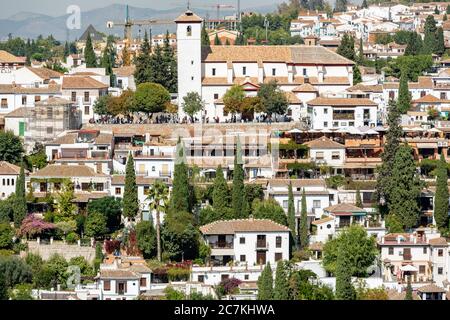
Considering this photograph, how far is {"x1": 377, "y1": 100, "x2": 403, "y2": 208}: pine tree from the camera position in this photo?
56.1 feet

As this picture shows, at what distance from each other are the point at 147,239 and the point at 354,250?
2.72 metres

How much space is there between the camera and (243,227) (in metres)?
15.9

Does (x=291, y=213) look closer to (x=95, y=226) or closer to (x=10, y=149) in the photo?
(x=95, y=226)

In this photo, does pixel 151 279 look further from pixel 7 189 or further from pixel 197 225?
pixel 7 189

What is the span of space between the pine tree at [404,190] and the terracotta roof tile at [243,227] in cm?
179

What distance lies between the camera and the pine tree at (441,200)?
55.4ft

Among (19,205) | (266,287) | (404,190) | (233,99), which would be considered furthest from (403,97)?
(266,287)

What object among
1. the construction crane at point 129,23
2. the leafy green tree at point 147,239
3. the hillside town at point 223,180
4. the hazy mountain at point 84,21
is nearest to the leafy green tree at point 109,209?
the hillside town at point 223,180

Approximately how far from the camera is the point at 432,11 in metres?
50.0

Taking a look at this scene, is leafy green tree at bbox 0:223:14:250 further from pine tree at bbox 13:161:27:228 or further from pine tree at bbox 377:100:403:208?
pine tree at bbox 377:100:403:208

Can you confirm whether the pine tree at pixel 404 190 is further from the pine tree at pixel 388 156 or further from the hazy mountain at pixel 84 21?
the hazy mountain at pixel 84 21

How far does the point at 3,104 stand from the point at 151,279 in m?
9.65

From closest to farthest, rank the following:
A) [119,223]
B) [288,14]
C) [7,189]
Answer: [119,223] < [7,189] < [288,14]
